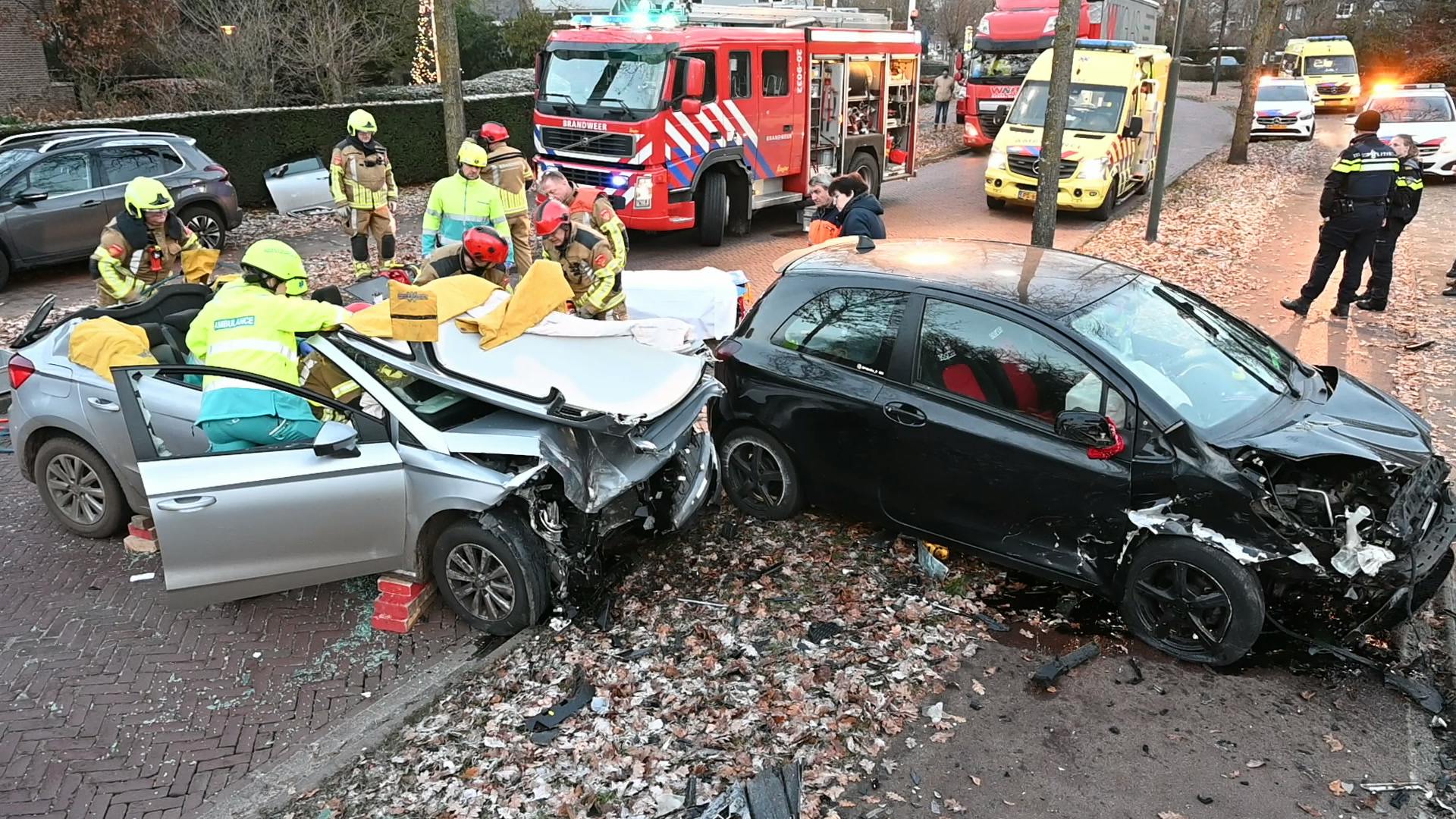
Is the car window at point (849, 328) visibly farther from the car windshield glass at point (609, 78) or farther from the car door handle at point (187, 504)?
the car windshield glass at point (609, 78)

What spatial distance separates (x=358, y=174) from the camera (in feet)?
32.7

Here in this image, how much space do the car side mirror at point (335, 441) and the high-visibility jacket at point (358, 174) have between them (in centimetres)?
Answer: 628

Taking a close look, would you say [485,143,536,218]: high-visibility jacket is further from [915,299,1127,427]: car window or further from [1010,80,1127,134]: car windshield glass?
[1010,80,1127,134]: car windshield glass

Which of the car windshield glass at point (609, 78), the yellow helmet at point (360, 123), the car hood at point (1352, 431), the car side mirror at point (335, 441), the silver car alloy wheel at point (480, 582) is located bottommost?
the silver car alloy wheel at point (480, 582)

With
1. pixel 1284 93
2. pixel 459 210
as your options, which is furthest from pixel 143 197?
pixel 1284 93

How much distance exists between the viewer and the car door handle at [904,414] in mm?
4973

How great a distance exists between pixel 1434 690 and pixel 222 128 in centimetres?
1698

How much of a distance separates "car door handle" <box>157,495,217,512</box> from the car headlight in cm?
1353

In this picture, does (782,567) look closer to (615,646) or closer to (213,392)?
(615,646)

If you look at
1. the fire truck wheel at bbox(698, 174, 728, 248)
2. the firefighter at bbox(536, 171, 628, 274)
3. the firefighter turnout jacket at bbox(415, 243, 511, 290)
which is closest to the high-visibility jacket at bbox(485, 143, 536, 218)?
the firefighter at bbox(536, 171, 628, 274)

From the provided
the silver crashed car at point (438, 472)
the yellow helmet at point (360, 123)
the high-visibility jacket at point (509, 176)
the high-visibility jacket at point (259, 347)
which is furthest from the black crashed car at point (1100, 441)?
the yellow helmet at point (360, 123)

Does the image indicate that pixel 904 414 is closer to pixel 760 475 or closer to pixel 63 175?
pixel 760 475

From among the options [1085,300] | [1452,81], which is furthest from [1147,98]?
[1452,81]

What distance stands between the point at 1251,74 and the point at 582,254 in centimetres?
1843
